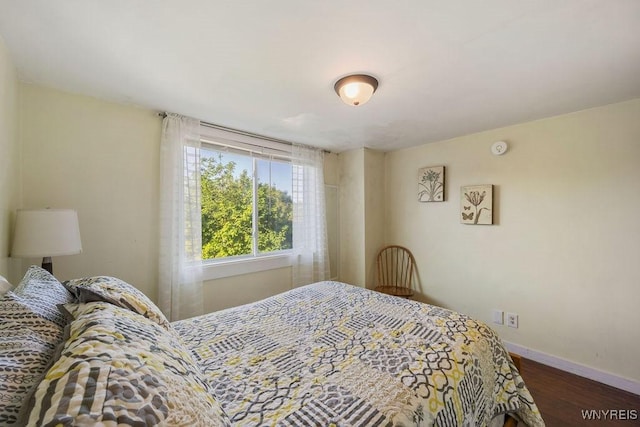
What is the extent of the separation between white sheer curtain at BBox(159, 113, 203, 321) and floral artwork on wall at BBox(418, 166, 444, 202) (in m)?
2.57

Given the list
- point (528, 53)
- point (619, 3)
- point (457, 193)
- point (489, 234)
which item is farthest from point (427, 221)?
point (619, 3)

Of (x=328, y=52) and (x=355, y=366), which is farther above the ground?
(x=328, y=52)

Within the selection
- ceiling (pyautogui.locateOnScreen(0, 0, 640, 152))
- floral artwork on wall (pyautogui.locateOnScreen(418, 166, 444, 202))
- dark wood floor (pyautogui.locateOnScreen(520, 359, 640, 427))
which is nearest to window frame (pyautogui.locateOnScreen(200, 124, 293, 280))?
ceiling (pyautogui.locateOnScreen(0, 0, 640, 152))

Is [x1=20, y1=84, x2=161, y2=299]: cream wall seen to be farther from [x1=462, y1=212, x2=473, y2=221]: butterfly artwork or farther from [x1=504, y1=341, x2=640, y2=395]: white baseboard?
[x1=504, y1=341, x2=640, y2=395]: white baseboard

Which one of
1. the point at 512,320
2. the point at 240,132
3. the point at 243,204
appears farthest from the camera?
the point at 243,204

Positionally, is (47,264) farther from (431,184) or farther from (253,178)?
(431,184)

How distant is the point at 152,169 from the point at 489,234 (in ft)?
11.1

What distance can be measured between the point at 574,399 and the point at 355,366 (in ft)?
6.76

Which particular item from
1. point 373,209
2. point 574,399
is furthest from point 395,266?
point 574,399

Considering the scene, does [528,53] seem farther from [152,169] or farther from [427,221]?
[152,169]

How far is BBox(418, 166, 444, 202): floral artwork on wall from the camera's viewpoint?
3.13m

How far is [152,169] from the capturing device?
2291mm

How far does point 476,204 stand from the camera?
2.84 metres

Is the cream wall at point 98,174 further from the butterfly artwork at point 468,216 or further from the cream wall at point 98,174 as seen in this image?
the butterfly artwork at point 468,216
